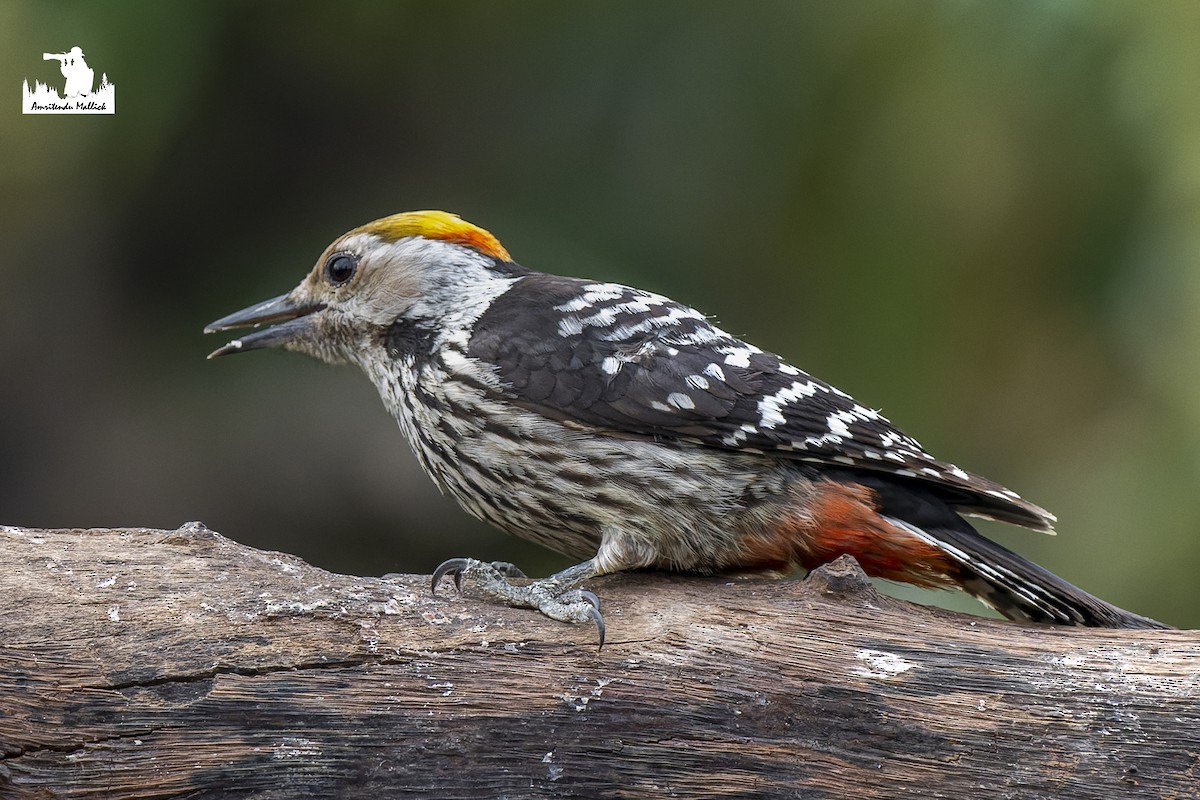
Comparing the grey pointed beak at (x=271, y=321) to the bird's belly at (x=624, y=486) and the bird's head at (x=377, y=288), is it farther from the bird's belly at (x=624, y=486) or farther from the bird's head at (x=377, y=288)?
the bird's belly at (x=624, y=486)

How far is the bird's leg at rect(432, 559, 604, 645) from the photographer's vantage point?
2783 mm

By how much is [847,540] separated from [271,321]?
78.1 inches

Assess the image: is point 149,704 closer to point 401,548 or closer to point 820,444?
point 820,444

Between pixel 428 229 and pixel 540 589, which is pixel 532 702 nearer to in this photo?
pixel 540 589

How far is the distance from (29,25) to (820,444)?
170 inches

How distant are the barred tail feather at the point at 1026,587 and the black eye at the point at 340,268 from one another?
6.06 ft

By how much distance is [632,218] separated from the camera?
19.7ft

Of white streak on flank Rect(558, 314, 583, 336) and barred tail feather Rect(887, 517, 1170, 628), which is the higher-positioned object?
white streak on flank Rect(558, 314, 583, 336)

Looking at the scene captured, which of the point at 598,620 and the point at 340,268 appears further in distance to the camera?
the point at 340,268

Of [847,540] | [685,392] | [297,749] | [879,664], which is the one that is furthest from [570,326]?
[297,749]

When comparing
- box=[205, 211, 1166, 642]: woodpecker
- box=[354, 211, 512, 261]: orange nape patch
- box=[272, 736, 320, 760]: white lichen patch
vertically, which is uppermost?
box=[354, 211, 512, 261]: orange nape patch

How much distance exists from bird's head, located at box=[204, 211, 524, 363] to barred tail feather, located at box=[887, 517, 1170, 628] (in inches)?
60.4

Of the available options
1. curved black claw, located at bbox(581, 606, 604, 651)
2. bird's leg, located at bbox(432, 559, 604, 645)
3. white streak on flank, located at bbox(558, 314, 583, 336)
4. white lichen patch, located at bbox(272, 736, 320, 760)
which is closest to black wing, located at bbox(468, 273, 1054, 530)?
white streak on flank, located at bbox(558, 314, 583, 336)

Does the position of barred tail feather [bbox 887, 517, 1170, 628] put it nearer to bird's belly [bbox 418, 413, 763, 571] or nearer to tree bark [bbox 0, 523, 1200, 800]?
tree bark [bbox 0, 523, 1200, 800]
